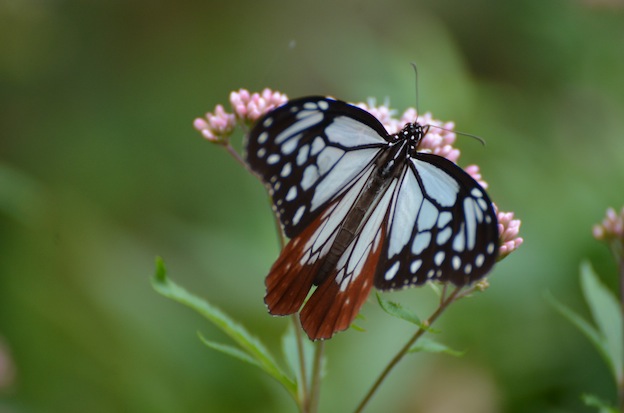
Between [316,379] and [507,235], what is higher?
[507,235]

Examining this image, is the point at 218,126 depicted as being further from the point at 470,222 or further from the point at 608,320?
the point at 608,320

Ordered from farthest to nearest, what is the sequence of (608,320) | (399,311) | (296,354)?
(608,320) → (296,354) → (399,311)

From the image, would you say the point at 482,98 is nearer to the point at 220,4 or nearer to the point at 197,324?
the point at 197,324

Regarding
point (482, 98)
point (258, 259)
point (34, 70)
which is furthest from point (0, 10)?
point (482, 98)

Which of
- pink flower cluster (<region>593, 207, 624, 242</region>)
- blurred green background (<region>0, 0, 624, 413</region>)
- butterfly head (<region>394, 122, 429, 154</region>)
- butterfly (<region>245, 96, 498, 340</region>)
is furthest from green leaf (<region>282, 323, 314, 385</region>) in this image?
pink flower cluster (<region>593, 207, 624, 242</region>)

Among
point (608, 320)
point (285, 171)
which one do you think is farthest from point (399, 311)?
point (608, 320)

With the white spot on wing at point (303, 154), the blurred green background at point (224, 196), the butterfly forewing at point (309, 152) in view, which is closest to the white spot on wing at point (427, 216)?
the butterfly forewing at point (309, 152)

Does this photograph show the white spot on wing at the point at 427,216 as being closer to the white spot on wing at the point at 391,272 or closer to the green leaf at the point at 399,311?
the white spot on wing at the point at 391,272
